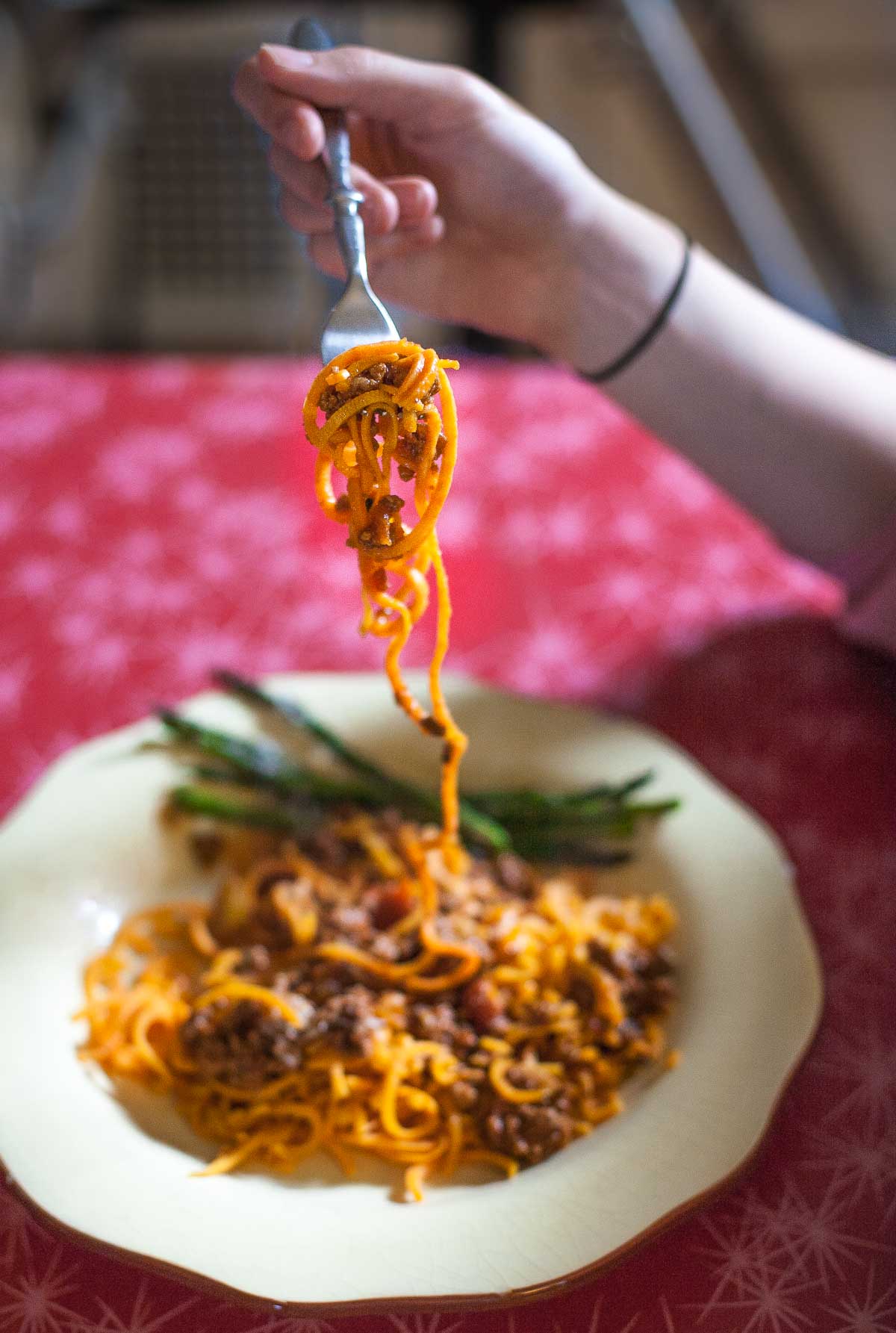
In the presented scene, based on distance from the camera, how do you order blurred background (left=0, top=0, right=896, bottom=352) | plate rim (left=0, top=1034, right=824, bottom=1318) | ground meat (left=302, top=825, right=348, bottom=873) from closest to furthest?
1. plate rim (left=0, top=1034, right=824, bottom=1318)
2. ground meat (left=302, top=825, right=348, bottom=873)
3. blurred background (left=0, top=0, right=896, bottom=352)

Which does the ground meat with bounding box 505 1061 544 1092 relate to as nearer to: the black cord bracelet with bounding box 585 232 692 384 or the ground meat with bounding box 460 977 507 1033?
the ground meat with bounding box 460 977 507 1033

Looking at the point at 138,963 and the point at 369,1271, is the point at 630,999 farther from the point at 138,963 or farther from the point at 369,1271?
the point at 138,963

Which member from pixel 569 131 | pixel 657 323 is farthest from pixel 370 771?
pixel 569 131

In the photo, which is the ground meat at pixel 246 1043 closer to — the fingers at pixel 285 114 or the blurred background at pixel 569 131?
the fingers at pixel 285 114

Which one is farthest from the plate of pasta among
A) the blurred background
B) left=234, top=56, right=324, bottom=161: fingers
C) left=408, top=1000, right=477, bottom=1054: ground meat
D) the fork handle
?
the blurred background

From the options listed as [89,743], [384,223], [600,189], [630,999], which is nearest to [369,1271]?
[630,999]

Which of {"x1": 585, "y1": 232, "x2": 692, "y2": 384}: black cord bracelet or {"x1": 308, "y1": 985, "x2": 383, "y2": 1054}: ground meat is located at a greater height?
{"x1": 585, "y1": 232, "x2": 692, "y2": 384}: black cord bracelet

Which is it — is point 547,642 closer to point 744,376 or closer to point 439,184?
point 744,376

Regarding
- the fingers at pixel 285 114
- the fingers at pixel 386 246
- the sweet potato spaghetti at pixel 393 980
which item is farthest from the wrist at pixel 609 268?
the sweet potato spaghetti at pixel 393 980
